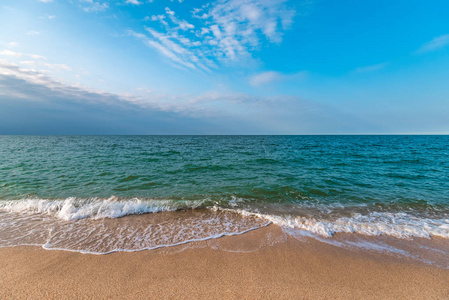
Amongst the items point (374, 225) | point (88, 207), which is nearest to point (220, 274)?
point (374, 225)

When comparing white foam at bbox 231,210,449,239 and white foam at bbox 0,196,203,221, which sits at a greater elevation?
white foam at bbox 231,210,449,239

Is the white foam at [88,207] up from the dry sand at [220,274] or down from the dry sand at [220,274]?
down

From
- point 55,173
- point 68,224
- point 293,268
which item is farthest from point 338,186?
point 55,173

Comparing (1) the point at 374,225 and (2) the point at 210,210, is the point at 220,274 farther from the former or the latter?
(1) the point at 374,225

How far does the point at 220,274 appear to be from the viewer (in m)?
3.44

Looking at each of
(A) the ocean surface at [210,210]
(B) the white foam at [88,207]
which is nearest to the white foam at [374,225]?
(A) the ocean surface at [210,210]

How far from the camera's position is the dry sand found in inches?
118

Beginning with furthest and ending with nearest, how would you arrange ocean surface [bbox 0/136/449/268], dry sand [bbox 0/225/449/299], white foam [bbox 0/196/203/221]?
white foam [bbox 0/196/203/221] < ocean surface [bbox 0/136/449/268] < dry sand [bbox 0/225/449/299]

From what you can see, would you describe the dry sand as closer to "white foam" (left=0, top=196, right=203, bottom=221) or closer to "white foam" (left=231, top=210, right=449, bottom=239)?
"white foam" (left=231, top=210, right=449, bottom=239)

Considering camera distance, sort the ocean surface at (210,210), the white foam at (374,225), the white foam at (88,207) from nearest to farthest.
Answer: the ocean surface at (210,210)
the white foam at (374,225)
the white foam at (88,207)

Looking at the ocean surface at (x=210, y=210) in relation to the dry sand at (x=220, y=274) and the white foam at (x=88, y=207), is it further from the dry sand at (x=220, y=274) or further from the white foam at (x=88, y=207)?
the dry sand at (x=220, y=274)

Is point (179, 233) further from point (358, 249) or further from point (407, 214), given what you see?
point (407, 214)

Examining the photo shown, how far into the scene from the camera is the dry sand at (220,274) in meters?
3.00

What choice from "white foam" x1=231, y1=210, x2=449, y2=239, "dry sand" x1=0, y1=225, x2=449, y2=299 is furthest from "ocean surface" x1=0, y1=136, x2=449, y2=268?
"dry sand" x1=0, y1=225, x2=449, y2=299
